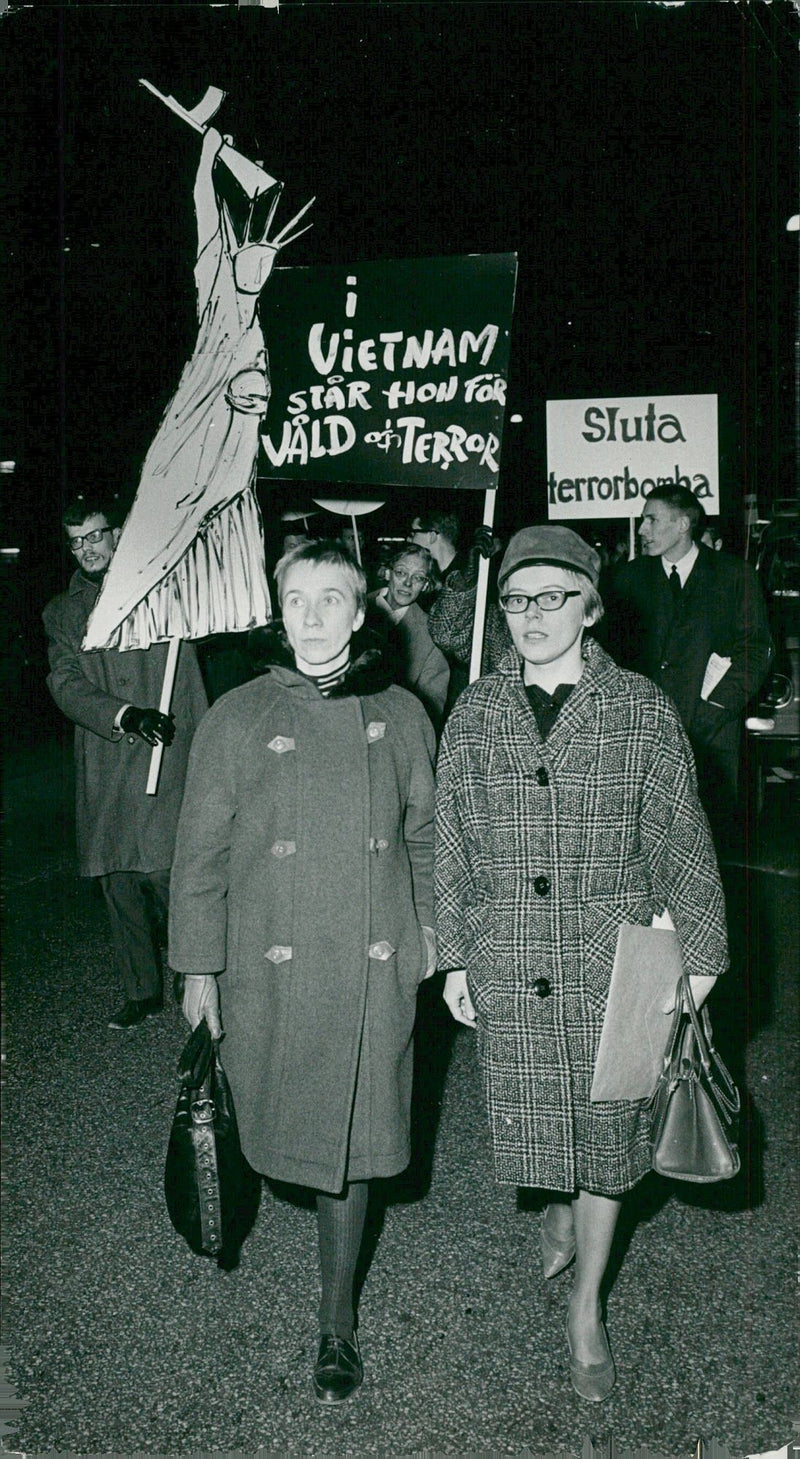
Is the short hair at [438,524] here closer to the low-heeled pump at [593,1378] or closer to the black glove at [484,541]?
the black glove at [484,541]

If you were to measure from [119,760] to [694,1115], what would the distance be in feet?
11.4

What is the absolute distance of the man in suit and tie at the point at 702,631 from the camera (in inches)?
241

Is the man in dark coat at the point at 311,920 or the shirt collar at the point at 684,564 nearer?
the man in dark coat at the point at 311,920

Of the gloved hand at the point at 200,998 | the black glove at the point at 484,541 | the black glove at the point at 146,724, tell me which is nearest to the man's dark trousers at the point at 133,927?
the black glove at the point at 146,724

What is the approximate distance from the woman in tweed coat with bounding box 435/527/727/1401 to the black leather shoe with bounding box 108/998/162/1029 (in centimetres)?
297

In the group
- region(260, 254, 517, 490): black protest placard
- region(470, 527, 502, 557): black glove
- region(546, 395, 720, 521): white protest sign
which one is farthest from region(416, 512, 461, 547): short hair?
region(470, 527, 502, 557): black glove

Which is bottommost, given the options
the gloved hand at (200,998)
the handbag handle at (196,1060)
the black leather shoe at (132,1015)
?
the black leather shoe at (132,1015)

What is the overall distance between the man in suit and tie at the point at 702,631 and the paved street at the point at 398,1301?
1.72 meters

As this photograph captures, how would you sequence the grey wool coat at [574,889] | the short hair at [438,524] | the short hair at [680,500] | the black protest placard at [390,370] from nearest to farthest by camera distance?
the grey wool coat at [574,889], the black protest placard at [390,370], the short hair at [680,500], the short hair at [438,524]

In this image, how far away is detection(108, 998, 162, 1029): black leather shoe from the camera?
5449 millimetres

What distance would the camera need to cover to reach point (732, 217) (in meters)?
13.5

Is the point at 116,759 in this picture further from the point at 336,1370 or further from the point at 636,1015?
the point at 636,1015

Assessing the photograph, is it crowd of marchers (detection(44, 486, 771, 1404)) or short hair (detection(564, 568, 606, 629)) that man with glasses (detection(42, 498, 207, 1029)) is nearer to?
crowd of marchers (detection(44, 486, 771, 1404))

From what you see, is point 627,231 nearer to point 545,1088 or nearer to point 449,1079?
point 449,1079
